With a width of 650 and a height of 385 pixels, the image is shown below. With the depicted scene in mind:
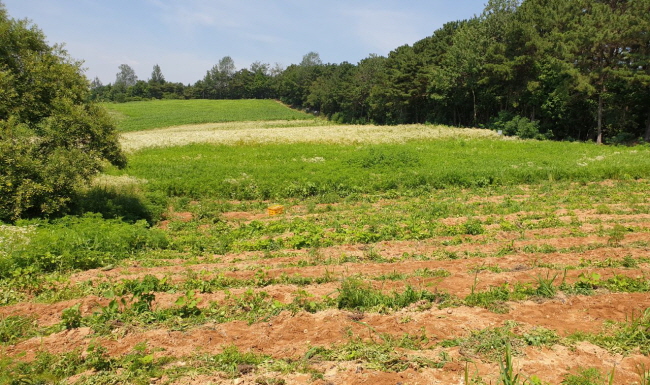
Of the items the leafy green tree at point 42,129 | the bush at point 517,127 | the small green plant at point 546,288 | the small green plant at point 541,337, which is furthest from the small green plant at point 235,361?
the bush at point 517,127

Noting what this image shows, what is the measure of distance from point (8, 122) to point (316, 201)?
11.1 metres

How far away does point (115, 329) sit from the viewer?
6305mm

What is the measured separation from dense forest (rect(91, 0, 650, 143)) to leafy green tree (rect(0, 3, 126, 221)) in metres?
1.68

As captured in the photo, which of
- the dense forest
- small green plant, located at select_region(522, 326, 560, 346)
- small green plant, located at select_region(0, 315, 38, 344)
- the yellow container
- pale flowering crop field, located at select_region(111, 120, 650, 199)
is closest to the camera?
small green plant, located at select_region(522, 326, 560, 346)

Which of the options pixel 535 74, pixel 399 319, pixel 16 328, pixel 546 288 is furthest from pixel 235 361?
pixel 535 74

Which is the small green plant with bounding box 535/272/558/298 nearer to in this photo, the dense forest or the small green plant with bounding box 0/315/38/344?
the small green plant with bounding box 0/315/38/344

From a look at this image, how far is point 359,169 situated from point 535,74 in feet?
106

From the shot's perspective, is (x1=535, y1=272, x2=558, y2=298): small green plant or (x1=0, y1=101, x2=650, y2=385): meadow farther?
(x1=535, y1=272, x2=558, y2=298): small green plant

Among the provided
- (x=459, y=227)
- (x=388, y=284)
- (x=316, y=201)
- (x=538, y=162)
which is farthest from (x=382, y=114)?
(x=388, y=284)

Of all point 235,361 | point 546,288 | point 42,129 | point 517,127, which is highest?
point 517,127

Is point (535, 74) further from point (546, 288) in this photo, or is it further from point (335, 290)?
point (335, 290)

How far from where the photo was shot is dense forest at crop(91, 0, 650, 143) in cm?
3350

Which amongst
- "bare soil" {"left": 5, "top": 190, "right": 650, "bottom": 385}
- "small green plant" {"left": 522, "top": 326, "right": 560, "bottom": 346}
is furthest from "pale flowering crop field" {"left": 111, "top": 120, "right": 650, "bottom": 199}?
"small green plant" {"left": 522, "top": 326, "right": 560, "bottom": 346}

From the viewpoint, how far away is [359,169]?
21.8m
